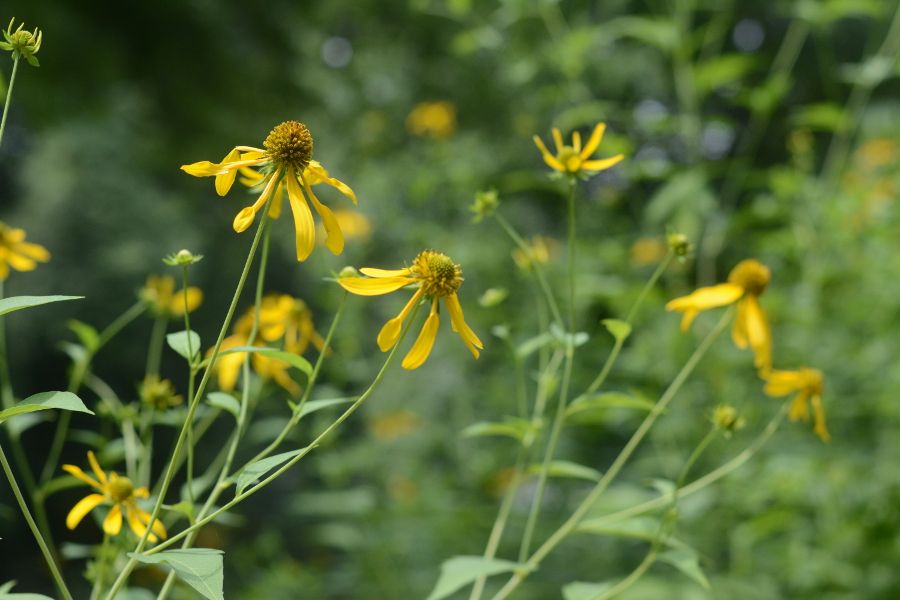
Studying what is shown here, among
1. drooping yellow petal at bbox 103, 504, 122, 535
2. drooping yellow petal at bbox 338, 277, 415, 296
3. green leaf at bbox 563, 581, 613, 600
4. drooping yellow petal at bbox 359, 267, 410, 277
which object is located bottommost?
green leaf at bbox 563, 581, 613, 600

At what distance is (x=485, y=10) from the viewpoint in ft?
14.0

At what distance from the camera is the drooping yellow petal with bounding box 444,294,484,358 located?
550mm

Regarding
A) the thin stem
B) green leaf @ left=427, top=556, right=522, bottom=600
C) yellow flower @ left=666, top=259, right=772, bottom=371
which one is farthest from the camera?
yellow flower @ left=666, top=259, right=772, bottom=371

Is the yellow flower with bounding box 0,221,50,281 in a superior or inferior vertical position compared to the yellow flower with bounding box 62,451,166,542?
superior

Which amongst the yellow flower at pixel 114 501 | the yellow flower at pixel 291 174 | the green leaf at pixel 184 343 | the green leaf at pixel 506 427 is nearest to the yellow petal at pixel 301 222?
the yellow flower at pixel 291 174

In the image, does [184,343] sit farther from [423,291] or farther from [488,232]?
[488,232]

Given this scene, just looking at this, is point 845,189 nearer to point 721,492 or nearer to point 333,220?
point 721,492

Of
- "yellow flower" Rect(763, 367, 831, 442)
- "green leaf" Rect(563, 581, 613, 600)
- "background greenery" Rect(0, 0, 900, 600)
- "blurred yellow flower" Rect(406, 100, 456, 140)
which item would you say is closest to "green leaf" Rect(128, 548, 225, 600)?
"green leaf" Rect(563, 581, 613, 600)

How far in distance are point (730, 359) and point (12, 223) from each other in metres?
4.22

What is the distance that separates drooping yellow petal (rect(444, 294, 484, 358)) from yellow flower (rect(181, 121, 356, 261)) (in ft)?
0.31

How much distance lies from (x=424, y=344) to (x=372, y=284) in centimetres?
5

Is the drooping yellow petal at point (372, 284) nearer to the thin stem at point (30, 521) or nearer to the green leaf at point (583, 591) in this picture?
the thin stem at point (30, 521)

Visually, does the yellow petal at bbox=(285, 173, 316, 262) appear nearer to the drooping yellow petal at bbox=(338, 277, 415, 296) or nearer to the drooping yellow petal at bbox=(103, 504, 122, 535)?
the drooping yellow petal at bbox=(338, 277, 415, 296)

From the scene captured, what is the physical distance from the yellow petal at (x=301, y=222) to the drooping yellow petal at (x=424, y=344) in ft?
0.31
